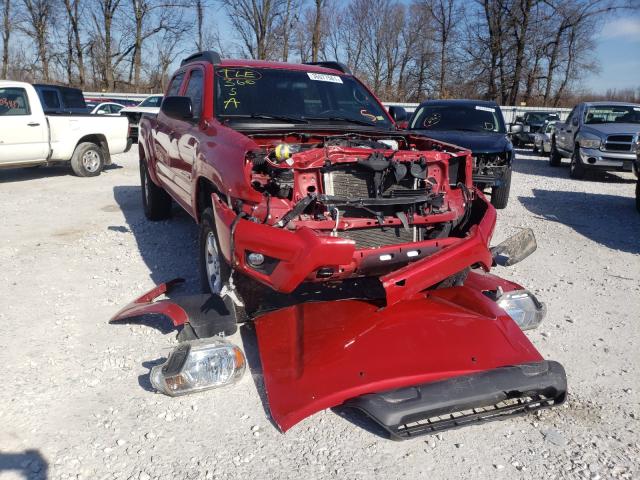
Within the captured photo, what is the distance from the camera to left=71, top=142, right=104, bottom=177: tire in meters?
11.1

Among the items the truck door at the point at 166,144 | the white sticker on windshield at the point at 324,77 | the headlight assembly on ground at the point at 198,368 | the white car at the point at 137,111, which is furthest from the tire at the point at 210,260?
the white car at the point at 137,111

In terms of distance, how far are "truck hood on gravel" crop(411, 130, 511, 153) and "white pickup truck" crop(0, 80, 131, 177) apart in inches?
263

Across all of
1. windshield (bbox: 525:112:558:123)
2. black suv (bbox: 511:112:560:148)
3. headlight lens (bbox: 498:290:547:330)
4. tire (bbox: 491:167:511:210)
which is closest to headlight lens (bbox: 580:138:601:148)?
tire (bbox: 491:167:511:210)

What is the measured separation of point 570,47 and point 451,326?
40.8 meters

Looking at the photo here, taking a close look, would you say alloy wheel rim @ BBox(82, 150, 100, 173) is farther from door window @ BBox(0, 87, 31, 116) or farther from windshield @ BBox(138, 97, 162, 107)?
windshield @ BBox(138, 97, 162, 107)

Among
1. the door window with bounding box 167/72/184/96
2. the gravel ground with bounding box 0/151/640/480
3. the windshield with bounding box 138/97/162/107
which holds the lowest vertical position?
the gravel ground with bounding box 0/151/640/480

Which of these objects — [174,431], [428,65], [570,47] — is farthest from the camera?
[428,65]

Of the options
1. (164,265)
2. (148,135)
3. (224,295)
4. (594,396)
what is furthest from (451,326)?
(148,135)

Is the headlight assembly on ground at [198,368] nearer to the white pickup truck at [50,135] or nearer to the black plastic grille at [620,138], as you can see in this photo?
the white pickup truck at [50,135]

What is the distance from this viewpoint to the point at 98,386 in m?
3.24

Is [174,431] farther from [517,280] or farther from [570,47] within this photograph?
[570,47]

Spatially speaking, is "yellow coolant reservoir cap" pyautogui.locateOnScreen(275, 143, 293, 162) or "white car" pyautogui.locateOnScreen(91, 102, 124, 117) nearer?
"yellow coolant reservoir cap" pyautogui.locateOnScreen(275, 143, 293, 162)

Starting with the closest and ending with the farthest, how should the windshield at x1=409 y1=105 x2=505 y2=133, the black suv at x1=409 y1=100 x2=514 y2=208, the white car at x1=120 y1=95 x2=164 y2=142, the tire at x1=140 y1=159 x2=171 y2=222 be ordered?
1. the tire at x1=140 y1=159 x2=171 y2=222
2. the black suv at x1=409 y1=100 x2=514 y2=208
3. the windshield at x1=409 y1=105 x2=505 y2=133
4. the white car at x1=120 y1=95 x2=164 y2=142

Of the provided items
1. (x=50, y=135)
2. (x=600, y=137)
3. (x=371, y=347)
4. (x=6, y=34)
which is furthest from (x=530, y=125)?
(x=6, y=34)
